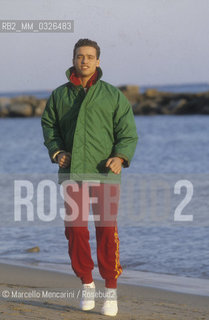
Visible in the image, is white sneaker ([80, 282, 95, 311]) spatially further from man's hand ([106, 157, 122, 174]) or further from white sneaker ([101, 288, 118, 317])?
man's hand ([106, 157, 122, 174])

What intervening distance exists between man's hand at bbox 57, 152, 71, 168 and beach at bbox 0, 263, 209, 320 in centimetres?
93

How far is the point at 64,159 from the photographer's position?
4051 millimetres

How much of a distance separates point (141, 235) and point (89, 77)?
4.22 metres

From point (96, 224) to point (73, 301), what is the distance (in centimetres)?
70

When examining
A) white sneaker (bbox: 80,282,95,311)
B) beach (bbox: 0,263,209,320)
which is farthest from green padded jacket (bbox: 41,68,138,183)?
beach (bbox: 0,263,209,320)

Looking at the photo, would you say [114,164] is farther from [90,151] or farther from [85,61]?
[85,61]

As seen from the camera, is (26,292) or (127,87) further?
(127,87)

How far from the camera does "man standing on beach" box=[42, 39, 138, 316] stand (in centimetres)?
403

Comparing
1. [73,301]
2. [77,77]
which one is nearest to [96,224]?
[73,301]

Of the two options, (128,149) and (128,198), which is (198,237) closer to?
(128,198)

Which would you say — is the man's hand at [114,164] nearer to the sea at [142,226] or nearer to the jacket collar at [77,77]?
the jacket collar at [77,77]

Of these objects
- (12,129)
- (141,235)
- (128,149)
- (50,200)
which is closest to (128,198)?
(50,200)

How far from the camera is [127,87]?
61.1 m

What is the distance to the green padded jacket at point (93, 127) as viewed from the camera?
13.2ft
